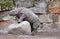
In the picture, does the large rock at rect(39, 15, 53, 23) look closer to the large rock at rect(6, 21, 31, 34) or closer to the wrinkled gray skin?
the wrinkled gray skin

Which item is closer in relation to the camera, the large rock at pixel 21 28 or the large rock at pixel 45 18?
the large rock at pixel 21 28

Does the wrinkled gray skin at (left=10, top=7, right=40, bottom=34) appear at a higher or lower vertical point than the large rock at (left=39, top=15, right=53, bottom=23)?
higher

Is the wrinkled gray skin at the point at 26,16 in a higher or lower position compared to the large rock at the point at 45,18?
higher

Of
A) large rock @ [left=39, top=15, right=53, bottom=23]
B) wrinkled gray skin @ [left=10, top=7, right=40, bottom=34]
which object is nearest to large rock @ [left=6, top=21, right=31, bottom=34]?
wrinkled gray skin @ [left=10, top=7, right=40, bottom=34]

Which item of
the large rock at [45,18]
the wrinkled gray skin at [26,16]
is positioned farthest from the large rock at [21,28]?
the large rock at [45,18]

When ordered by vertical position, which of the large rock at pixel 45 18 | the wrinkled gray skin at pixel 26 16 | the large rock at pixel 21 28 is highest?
the wrinkled gray skin at pixel 26 16

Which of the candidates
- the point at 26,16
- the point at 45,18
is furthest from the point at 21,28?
the point at 45,18

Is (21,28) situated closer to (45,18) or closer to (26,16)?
(26,16)

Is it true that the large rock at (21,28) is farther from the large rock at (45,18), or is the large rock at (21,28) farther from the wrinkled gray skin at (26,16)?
the large rock at (45,18)

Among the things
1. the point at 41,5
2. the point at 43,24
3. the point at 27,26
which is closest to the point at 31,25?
the point at 27,26

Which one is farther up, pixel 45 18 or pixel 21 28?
pixel 21 28

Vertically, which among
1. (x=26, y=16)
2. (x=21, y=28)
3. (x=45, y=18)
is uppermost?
(x=26, y=16)

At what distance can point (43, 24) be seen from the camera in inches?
555

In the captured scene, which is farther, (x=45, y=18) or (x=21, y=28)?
(x=45, y=18)
